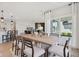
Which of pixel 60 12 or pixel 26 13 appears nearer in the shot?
pixel 60 12

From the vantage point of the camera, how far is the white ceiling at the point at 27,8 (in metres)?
1.58

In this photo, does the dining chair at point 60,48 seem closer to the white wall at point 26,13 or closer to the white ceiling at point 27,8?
the white wall at point 26,13

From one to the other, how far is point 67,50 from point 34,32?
0.68 metres

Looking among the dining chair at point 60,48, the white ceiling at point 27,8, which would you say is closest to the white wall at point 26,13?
the white ceiling at point 27,8

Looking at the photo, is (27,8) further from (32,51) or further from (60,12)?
(32,51)

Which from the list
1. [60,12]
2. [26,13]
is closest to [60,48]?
[60,12]

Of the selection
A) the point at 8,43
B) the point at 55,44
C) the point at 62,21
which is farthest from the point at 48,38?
the point at 8,43

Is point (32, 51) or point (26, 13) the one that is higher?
point (26, 13)

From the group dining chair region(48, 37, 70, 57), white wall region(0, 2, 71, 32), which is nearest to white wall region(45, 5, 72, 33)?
white wall region(0, 2, 71, 32)

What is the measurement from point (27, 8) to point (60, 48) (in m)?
0.98

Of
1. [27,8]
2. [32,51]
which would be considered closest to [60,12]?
[27,8]

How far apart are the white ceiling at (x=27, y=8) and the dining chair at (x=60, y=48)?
2.02 feet

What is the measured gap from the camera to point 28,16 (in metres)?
1.72

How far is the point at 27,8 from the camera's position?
169 centimetres
